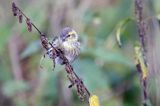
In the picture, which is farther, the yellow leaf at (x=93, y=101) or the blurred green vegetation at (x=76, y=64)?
the blurred green vegetation at (x=76, y=64)

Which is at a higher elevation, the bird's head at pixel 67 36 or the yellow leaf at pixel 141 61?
the bird's head at pixel 67 36

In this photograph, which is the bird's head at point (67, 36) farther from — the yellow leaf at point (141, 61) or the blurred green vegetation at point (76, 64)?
the blurred green vegetation at point (76, 64)

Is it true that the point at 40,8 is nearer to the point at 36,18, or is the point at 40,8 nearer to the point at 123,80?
the point at 36,18

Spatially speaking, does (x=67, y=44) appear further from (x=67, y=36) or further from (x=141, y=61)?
(x=141, y=61)

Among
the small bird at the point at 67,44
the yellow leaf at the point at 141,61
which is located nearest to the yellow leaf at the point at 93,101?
the small bird at the point at 67,44

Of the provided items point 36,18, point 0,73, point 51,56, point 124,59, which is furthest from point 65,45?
point 0,73

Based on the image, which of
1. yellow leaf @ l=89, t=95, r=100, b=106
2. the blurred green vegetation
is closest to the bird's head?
yellow leaf @ l=89, t=95, r=100, b=106

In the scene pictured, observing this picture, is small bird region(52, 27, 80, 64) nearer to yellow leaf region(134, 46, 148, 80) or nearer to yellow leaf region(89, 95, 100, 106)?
yellow leaf region(89, 95, 100, 106)
